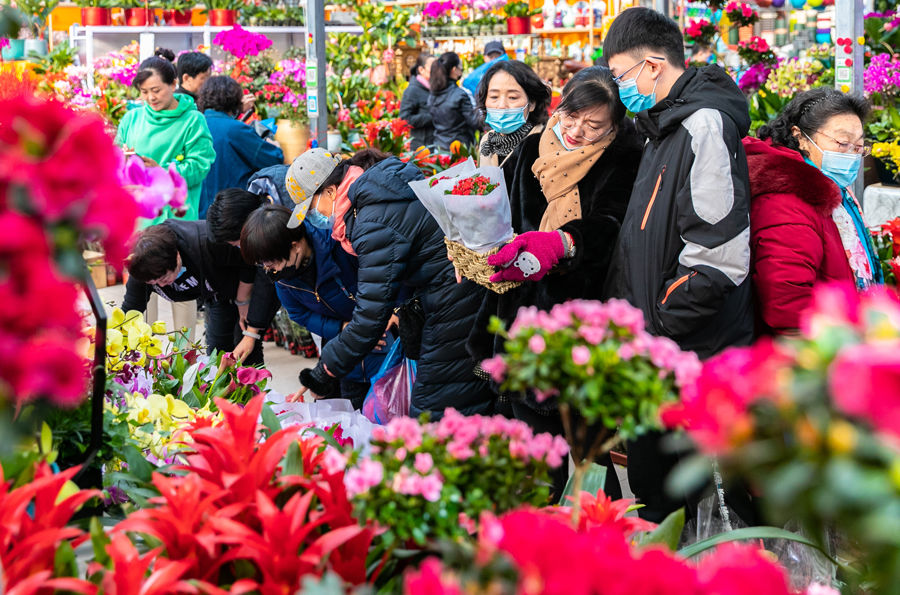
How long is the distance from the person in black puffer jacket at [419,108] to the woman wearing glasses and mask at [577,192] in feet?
17.1

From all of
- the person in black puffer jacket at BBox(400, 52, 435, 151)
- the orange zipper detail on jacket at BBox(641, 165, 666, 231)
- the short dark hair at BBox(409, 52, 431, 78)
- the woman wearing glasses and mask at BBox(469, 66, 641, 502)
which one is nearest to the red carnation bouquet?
the woman wearing glasses and mask at BBox(469, 66, 641, 502)

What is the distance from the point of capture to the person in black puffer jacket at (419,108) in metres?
7.89

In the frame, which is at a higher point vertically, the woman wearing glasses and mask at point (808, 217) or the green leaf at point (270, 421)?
the woman wearing glasses and mask at point (808, 217)

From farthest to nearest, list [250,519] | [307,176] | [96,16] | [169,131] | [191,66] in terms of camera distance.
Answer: [96,16], [191,66], [169,131], [307,176], [250,519]

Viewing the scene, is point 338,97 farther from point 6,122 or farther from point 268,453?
point 6,122

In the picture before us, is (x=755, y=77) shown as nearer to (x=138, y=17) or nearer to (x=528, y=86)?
(x=528, y=86)

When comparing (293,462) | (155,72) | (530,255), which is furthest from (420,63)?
(293,462)

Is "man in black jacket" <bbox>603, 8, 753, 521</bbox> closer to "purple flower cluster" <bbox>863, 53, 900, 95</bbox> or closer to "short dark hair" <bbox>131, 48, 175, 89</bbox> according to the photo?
"purple flower cluster" <bbox>863, 53, 900, 95</bbox>

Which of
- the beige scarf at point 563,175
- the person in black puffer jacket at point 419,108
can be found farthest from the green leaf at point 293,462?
the person in black puffer jacket at point 419,108

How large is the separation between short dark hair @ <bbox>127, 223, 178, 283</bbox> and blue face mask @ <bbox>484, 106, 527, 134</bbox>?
3.93ft

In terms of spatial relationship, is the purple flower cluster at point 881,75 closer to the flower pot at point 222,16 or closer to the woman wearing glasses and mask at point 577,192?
the woman wearing glasses and mask at point 577,192

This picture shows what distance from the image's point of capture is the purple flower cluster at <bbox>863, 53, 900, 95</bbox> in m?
4.96

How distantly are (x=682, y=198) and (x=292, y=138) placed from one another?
13.4 ft

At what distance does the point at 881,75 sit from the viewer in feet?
16.3
